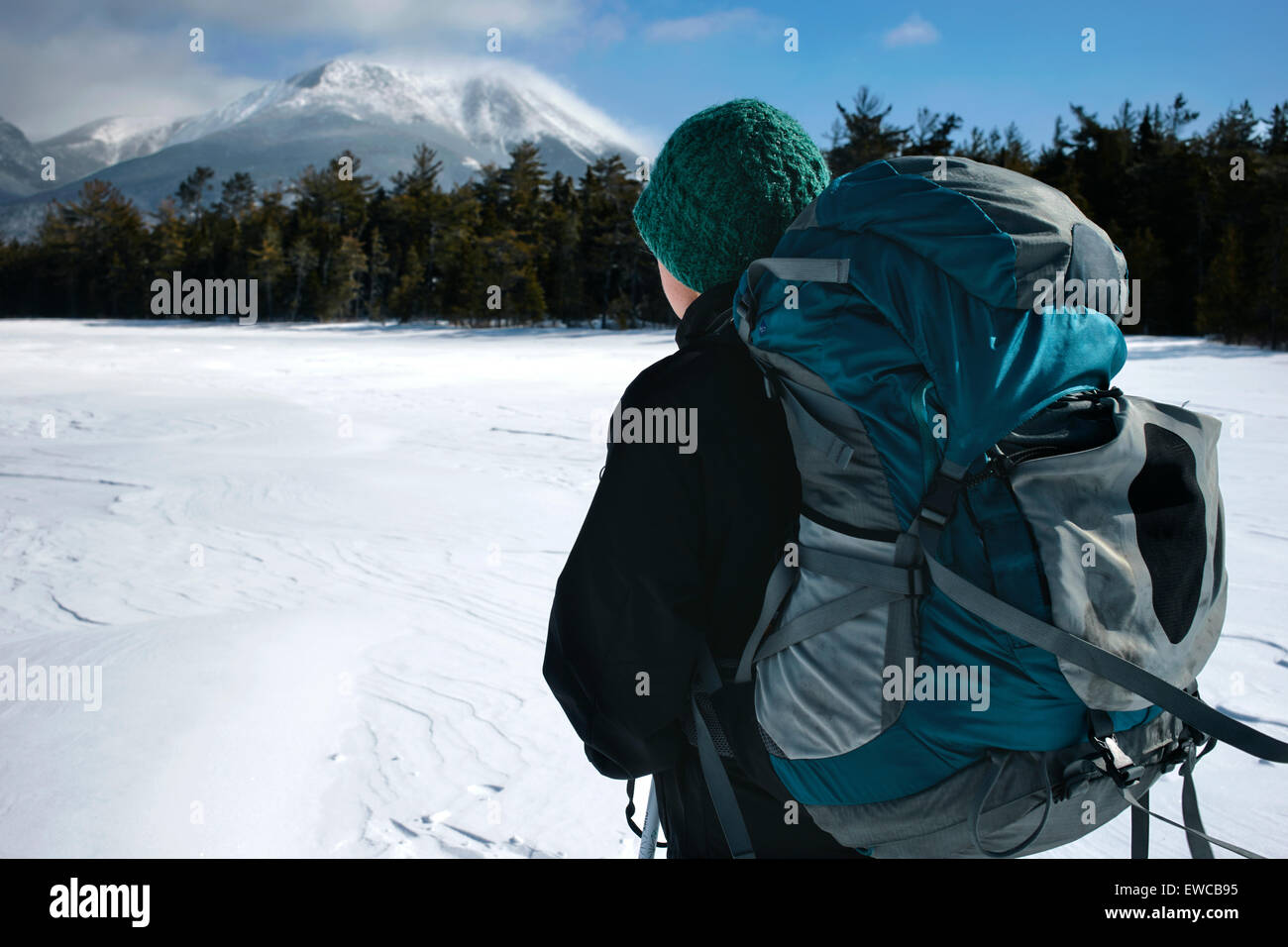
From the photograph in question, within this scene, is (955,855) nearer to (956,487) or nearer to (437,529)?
(956,487)

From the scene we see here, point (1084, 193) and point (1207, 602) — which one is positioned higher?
point (1084, 193)

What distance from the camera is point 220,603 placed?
4.77 m

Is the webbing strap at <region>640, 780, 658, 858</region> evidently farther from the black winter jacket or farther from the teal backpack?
the teal backpack

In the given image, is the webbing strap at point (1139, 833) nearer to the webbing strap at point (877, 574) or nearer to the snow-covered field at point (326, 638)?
the webbing strap at point (877, 574)

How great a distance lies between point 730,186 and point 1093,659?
90 centimetres

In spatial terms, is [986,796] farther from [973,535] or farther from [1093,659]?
[973,535]

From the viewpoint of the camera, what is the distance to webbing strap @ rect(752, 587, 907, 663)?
3.58 ft

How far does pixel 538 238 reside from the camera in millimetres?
42438

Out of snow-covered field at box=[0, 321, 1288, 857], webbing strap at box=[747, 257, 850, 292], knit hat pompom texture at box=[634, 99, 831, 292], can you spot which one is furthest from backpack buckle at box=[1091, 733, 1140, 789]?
snow-covered field at box=[0, 321, 1288, 857]

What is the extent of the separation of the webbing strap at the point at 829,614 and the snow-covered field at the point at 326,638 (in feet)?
6.00

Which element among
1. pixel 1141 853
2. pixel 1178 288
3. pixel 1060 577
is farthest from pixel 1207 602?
pixel 1178 288

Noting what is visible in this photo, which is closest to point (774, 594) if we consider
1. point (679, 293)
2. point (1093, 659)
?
point (1093, 659)

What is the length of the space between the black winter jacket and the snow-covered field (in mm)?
1555

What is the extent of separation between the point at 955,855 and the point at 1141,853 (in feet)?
1.13
